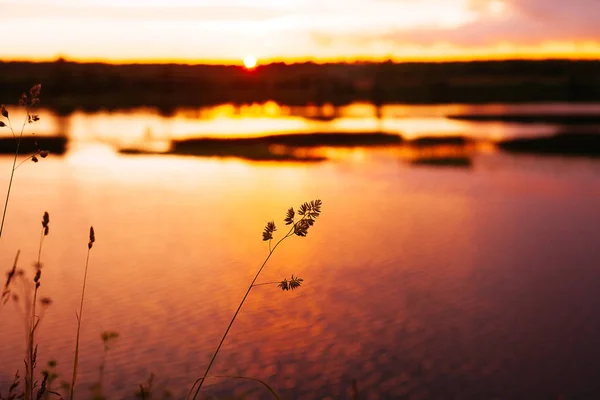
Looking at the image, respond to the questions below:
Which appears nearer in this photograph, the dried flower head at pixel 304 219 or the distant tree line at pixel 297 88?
the dried flower head at pixel 304 219

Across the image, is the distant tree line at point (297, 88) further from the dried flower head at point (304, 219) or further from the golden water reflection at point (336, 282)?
the dried flower head at point (304, 219)

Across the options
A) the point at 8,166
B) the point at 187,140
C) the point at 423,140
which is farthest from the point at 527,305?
the point at 187,140

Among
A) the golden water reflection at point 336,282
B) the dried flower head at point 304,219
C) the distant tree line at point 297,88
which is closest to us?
the dried flower head at point 304,219

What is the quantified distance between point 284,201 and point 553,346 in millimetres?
16678

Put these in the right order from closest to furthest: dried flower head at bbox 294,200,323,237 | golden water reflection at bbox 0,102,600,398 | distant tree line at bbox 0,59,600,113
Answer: dried flower head at bbox 294,200,323,237, golden water reflection at bbox 0,102,600,398, distant tree line at bbox 0,59,600,113

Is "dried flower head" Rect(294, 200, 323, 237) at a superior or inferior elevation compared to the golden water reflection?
superior

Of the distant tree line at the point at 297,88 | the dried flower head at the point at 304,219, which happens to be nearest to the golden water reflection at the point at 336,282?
the dried flower head at the point at 304,219

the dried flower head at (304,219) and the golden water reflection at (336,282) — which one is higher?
the dried flower head at (304,219)

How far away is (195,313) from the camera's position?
15375 millimetres

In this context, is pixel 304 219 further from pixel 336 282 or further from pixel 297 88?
pixel 297 88

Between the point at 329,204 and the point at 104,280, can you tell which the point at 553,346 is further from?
the point at 329,204

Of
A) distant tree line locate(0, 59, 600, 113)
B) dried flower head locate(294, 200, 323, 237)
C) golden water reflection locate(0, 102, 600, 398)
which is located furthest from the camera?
distant tree line locate(0, 59, 600, 113)

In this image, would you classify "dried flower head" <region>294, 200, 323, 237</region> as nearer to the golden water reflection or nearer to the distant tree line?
the golden water reflection

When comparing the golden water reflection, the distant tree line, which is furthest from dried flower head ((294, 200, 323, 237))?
the distant tree line
